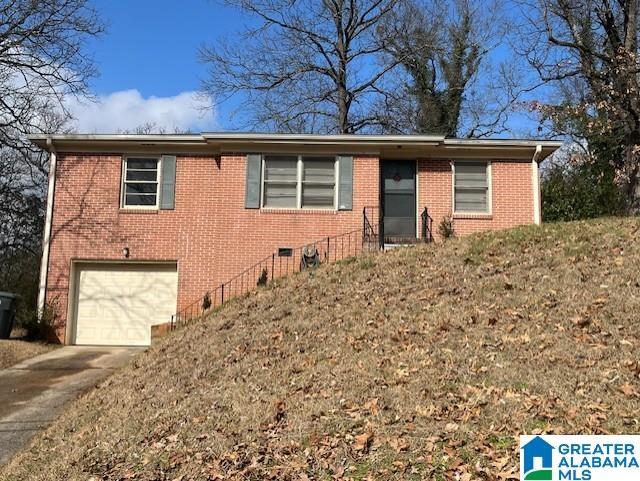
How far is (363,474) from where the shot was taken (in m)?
4.05

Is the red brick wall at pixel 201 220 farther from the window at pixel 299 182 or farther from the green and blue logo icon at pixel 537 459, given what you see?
the green and blue logo icon at pixel 537 459

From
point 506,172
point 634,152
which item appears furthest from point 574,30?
point 506,172

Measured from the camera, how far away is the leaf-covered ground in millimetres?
4367

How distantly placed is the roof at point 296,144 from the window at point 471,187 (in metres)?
0.31

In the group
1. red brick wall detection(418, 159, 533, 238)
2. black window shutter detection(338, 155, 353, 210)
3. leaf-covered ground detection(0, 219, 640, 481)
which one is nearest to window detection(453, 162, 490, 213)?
red brick wall detection(418, 159, 533, 238)

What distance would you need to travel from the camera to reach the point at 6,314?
12.7m

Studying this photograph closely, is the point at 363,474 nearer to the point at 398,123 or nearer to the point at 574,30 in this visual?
the point at 574,30

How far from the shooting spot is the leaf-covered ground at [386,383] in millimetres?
4367

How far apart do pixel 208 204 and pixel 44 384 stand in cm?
599

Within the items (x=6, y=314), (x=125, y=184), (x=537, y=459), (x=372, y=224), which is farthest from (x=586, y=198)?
(x=6, y=314)

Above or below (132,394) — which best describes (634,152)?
above

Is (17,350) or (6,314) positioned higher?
(6,314)

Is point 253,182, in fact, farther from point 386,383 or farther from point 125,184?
point 386,383

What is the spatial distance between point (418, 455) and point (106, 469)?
107 inches
